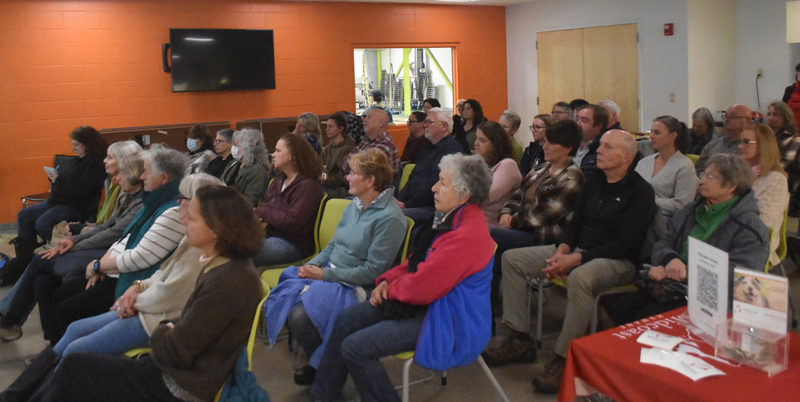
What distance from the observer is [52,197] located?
5820 mm

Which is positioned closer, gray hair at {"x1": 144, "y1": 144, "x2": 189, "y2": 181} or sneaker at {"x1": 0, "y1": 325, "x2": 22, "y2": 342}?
gray hair at {"x1": 144, "y1": 144, "x2": 189, "y2": 181}

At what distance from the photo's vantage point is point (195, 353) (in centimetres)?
232

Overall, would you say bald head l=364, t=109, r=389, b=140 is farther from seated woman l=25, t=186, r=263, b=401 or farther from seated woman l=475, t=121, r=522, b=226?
seated woman l=25, t=186, r=263, b=401

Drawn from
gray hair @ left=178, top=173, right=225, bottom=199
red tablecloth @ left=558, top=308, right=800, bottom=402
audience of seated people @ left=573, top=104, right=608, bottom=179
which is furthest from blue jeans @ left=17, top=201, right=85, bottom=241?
red tablecloth @ left=558, top=308, right=800, bottom=402

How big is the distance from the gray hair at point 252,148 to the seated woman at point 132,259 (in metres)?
1.25

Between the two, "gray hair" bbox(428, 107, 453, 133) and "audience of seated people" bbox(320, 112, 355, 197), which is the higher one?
"gray hair" bbox(428, 107, 453, 133)

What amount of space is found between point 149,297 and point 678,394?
197 cm

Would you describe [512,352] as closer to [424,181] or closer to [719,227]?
[719,227]

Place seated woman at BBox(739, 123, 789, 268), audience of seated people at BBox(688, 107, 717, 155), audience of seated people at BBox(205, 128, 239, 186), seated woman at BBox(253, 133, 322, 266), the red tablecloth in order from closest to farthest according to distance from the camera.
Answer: the red tablecloth, seated woman at BBox(739, 123, 789, 268), seated woman at BBox(253, 133, 322, 266), audience of seated people at BBox(205, 128, 239, 186), audience of seated people at BBox(688, 107, 717, 155)

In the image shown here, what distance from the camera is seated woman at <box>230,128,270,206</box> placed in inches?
199

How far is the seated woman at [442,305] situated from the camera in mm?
2764

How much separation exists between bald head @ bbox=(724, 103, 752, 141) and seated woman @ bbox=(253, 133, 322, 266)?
3.42m

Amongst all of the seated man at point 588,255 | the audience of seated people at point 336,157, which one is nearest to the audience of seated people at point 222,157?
the audience of seated people at point 336,157

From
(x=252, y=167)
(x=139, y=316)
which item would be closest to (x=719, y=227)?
(x=139, y=316)
